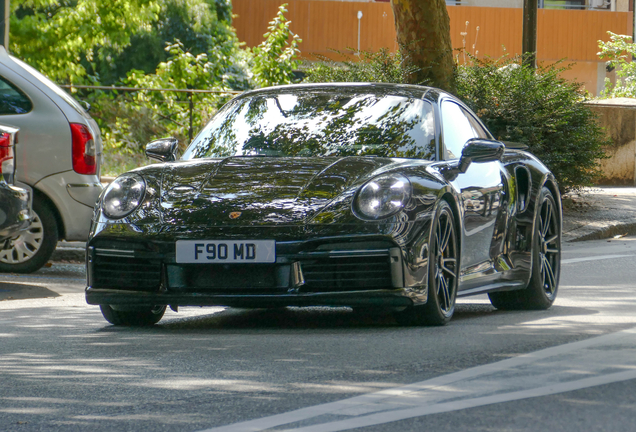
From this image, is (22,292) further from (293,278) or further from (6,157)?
(293,278)

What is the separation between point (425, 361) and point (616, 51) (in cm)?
3110

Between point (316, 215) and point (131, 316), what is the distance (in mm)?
1355

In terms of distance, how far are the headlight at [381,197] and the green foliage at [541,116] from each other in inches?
344

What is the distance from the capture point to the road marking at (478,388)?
3801mm

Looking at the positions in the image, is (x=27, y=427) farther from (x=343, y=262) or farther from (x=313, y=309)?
(x=313, y=309)

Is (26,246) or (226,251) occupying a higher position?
(226,251)

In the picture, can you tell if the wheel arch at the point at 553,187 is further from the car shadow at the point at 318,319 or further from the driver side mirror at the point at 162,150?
the driver side mirror at the point at 162,150

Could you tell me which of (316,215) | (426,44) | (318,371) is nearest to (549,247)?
(316,215)

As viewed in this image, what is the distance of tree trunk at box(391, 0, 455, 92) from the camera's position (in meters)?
15.1

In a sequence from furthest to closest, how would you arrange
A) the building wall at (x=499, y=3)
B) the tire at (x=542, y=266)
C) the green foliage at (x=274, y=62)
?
the building wall at (x=499, y=3) → the green foliage at (x=274, y=62) → the tire at (x=542, y=266)

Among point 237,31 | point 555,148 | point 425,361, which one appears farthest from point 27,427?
point 237,31

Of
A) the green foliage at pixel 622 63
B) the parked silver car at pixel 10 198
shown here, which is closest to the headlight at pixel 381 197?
the parked silver car at pixel 10 198

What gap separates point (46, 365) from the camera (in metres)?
5.05

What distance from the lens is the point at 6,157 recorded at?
7902mm
